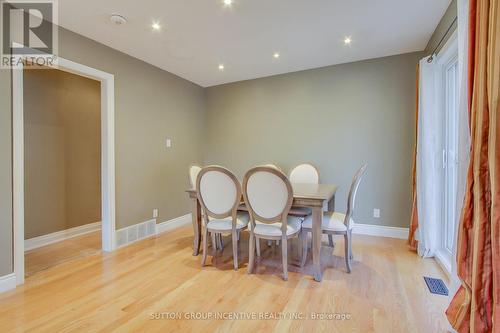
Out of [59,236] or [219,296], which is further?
[59,236]

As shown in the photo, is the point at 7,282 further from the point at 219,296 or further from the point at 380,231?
the point at 380,231

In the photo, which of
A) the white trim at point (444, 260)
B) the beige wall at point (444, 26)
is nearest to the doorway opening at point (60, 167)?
the white trim at point (444, 260)

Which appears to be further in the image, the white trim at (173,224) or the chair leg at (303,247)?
the white trim at (173,224)

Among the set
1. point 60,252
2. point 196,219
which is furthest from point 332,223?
point 60,252

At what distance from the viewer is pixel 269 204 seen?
233cm

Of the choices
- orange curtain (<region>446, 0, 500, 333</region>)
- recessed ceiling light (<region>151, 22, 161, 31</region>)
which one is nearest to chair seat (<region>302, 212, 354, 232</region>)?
orange curtain (<region>446, 0, 500, 333</region>)

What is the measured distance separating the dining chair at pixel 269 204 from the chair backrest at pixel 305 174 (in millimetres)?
1217

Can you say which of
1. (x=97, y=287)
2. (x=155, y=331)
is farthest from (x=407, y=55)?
(x=97, y=287)

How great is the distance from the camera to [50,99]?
3432 millimetres

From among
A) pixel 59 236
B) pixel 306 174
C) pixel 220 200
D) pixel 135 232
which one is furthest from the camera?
pixel 306 174

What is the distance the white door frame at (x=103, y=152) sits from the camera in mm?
2219

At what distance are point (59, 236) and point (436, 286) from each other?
4392 millimetres

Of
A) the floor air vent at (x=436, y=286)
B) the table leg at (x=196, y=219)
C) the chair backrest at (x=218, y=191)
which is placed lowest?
the floor air vent at (x=436, y=286)

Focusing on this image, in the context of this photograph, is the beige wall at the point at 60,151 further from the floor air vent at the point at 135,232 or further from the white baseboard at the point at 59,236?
the floor air vent at the point at 135,232
